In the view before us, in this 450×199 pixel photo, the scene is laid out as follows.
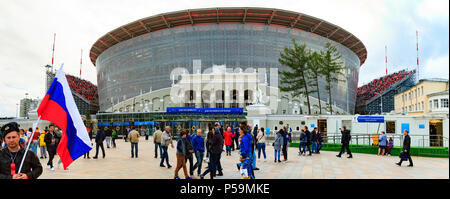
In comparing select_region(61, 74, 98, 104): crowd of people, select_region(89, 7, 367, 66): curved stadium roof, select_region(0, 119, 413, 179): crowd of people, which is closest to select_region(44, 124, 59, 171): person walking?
select_region(0, 119, 413, 179): crowd of people

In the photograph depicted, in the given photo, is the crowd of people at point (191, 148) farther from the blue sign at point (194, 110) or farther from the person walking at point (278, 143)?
the blue sign at point (194, 110)

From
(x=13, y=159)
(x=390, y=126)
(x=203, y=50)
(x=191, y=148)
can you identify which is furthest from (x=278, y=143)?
(x=203, y=50)

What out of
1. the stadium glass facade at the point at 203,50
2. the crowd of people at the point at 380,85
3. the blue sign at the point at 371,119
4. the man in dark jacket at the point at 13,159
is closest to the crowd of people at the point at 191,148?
the man in dark jacket at the point at 13,159

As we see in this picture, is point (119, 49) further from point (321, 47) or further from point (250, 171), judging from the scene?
point (250, 171)

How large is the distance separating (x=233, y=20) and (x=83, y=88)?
6056cm

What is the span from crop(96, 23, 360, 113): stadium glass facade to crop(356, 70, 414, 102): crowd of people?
2023 cm

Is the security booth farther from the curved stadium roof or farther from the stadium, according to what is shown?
the curved stadium roof

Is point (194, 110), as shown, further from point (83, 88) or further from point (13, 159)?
point (83, 88)

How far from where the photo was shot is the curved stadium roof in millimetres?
65500

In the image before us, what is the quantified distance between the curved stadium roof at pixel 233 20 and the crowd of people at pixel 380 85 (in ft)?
71.6

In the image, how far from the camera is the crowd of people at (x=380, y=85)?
290 ft

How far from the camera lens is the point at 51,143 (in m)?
11.8

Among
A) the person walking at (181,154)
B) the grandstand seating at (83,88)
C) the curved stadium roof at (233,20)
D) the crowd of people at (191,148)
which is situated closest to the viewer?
the crowd of people at (191,148)
